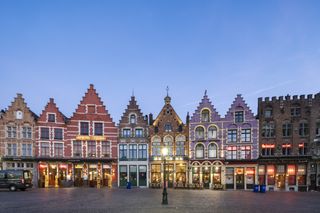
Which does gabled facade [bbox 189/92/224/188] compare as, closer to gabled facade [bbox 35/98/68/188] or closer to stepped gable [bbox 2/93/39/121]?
gabled facade [bbox 35/98/68/188]

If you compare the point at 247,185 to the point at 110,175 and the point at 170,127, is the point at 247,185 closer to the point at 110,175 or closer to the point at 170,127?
the point at 170,127

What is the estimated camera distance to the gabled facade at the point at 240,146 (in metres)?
42.8

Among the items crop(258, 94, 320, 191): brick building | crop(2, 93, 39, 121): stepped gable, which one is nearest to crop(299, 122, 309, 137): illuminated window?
crop(258, 94, 320, 191): brick building

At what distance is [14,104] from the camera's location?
144 feet

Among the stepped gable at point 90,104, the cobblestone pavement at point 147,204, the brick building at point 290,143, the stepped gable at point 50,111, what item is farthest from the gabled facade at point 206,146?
the stepped gable at point 50,111

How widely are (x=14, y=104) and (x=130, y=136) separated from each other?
17.1 m

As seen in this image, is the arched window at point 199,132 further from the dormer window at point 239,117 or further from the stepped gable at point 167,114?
the dormer window at point 239,117

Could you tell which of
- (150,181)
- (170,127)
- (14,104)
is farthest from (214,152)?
(14,104)

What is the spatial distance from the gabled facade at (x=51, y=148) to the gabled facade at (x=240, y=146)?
2254cm

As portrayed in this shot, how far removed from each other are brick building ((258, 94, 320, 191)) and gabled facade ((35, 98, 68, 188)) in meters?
27.7

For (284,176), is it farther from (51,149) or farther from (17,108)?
(17,108)

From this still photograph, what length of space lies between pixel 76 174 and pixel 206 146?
19.3 meters

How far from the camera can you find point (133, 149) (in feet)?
151

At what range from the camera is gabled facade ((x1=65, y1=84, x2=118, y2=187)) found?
4481 cm
